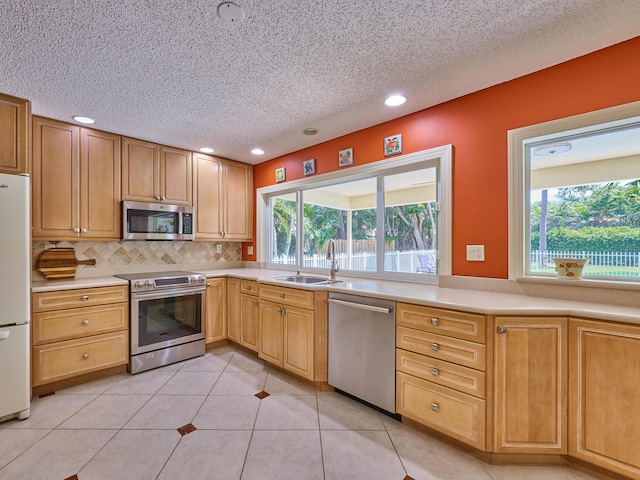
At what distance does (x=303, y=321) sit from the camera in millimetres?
2553

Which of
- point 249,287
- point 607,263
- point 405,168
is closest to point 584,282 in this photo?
point 607,263

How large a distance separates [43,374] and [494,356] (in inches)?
130

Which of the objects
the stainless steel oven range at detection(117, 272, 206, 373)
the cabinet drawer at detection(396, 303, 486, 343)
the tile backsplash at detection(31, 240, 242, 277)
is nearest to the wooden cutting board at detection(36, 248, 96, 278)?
the tile backsplash at detection(31, 240, 242, 277)

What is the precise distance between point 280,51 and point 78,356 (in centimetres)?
293

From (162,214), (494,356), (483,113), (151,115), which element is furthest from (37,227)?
(483,113)

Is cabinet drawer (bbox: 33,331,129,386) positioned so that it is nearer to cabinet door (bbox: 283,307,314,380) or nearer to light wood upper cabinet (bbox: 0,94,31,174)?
light wood upper cabinet (bbox: 0,94,31,174)

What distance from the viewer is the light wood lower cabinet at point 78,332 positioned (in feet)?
7.82

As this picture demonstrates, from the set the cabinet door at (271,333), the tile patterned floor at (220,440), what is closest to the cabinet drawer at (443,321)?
the tile patterned floor at (220,440)

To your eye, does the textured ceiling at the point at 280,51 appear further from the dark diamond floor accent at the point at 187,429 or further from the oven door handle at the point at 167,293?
the dark diamond floor accent at the point at 187,429

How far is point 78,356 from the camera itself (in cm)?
255

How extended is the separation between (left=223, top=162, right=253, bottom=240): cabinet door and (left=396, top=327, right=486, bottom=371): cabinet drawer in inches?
107

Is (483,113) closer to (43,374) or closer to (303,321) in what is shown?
(303,321)

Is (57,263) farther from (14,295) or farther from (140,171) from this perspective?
(140,171)

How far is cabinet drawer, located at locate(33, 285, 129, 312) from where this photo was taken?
2395 mm
